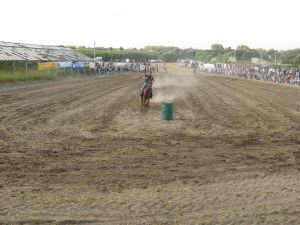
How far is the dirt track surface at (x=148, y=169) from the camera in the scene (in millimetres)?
7608

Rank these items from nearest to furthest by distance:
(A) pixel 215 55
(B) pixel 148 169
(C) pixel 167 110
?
(B) pixel 148 169
(C) pixel 167 110
(A) pixel 215 55

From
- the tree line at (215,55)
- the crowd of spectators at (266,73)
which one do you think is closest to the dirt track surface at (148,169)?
the crowd of spectators at (266,73)

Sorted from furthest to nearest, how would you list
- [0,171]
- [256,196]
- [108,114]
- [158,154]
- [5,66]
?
[5,66]
[108,114]
[158,154]
[0,171]
[256,196]

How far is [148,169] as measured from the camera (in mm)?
10531

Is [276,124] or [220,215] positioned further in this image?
[276,124]

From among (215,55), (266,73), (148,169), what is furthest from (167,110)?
(215,55)

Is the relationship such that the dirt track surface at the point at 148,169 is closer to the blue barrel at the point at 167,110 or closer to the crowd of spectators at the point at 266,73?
the blue barrel at the point at 167,110

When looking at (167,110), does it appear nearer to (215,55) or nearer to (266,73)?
(266,73)

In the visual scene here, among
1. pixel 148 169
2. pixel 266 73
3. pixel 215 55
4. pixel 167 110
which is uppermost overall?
pixel 215 55

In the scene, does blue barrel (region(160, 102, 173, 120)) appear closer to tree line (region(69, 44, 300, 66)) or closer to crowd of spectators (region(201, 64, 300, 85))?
crowd of spectators (region(201, 64, 300, 85))

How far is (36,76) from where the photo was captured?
4691 cm

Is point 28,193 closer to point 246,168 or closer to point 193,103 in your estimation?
point 246,168

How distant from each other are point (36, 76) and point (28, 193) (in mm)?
39748

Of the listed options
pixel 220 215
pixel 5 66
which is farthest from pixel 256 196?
pixel 5 66
